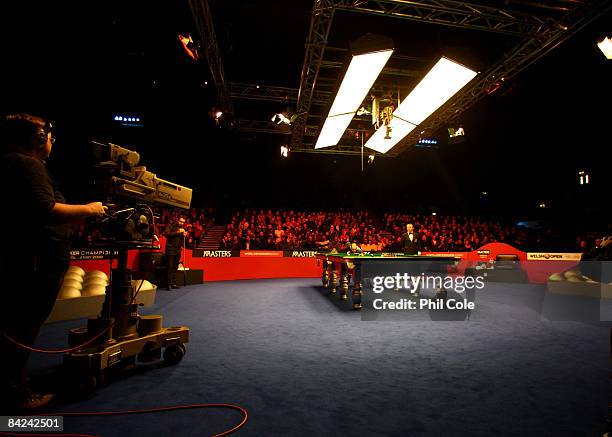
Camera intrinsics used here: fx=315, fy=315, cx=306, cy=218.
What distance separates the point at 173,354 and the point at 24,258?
4.63ft

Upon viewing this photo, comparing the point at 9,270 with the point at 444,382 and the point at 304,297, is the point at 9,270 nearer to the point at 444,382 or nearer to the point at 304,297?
the point at 444,382

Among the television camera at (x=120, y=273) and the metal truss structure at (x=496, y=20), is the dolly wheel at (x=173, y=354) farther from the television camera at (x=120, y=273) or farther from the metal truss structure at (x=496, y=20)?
the metal truss structure at (x=496, y=20)

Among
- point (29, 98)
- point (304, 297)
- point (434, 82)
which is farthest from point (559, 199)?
point (29, 98)

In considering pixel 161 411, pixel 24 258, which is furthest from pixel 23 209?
pixel 161 411

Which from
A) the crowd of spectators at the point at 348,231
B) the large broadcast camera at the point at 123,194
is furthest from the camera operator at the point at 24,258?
the crowd of spectators at the point at 348,231

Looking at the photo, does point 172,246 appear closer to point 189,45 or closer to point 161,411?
point 189,45

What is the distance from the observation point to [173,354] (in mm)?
2750

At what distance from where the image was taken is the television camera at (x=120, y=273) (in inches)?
87.2

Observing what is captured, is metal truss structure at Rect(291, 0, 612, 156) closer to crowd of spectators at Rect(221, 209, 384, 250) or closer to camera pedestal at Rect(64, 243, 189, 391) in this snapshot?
camera pedestal at Rect(64, 243, 189, 391)

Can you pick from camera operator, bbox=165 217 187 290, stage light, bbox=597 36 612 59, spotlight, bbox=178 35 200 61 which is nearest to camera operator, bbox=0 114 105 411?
spotlight, bbox=178 35 200 61

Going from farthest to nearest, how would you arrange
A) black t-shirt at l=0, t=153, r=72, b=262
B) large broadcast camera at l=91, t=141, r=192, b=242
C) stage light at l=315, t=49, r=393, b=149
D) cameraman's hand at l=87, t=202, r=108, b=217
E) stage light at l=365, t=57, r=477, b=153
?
stage light at l=365, t=57, r=477, b=153, stage light at l=315, t=49, r=393, b=149, large broadcast camera at l=91, t=141, r=192, b=242, cameraman's hand at l=87, t=202, r=108, b=217, black t-shirt at l=0, t=153, r=72, b=262

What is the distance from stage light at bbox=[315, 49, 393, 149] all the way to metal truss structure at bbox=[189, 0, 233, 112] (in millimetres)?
2523

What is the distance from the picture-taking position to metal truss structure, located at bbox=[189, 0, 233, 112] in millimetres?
5145

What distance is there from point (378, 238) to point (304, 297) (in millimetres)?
6128
